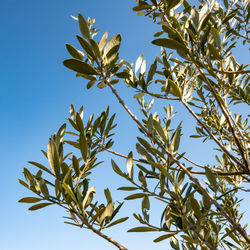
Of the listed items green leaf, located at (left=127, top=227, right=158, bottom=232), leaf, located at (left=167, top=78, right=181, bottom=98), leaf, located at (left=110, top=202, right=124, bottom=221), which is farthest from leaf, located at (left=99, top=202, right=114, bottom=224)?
leaf, located at (left=167, top=78, right=181, bottom=98)

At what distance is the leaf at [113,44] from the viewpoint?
1515mm

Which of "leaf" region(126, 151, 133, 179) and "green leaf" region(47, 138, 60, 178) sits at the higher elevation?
→ "green leaf" region(47, 138, 60, 178)

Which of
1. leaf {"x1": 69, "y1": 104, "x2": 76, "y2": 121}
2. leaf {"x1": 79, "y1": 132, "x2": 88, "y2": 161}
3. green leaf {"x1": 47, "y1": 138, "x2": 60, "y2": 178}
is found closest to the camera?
green leaf {"x1": 47, "y1": 138, "x2": 60, "y2": 178}

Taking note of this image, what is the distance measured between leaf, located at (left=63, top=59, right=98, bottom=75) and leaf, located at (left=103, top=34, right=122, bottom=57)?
4.9 inches

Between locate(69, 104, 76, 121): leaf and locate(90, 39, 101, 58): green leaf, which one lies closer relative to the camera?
locate(90, 39, 101, 58): green leaf

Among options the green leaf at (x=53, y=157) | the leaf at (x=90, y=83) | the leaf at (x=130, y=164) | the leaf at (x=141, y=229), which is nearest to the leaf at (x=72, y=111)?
the leaf at (x=90, y=83)

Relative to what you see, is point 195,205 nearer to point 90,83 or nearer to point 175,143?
point 175,143

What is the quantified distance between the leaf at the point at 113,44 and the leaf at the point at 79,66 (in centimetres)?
13

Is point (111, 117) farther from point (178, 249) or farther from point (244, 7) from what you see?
point (244, 7)

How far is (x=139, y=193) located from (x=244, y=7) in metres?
3.09

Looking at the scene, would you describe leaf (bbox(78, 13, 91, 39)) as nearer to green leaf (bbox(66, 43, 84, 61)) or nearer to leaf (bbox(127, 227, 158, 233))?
green leaf (bbox(66, 43, 84, 61))

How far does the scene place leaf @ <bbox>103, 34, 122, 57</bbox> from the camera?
1.51 meters

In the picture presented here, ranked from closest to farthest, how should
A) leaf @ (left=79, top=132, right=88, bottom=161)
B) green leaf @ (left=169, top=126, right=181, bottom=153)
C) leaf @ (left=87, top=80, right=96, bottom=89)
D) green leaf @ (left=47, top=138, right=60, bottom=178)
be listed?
green leaf @ (left=47, top=138, right=60, bottom=178), leaf @ (left=79, top=132, right=88, bottom=161), green leaf @ (left=169, top=126, right=181, bottom=153), leaf @ (left=87, top=80, right=96, bottom=89)

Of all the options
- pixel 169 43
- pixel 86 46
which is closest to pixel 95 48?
pixel 86 46
